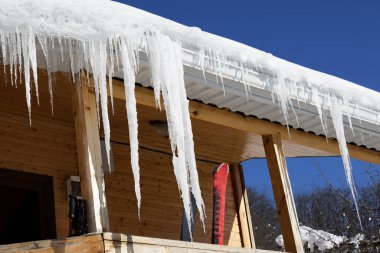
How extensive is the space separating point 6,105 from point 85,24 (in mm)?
2594

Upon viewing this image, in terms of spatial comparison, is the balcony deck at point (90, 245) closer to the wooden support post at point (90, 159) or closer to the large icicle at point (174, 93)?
the wooden support post at point (90, 159)

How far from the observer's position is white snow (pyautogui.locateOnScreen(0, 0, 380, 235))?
507 centimetres

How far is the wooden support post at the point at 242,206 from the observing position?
9711 mm

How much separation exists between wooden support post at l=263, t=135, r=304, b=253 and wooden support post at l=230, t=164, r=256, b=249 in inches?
105

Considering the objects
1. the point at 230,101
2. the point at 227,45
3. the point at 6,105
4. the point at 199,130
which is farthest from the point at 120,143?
the point at 227,45

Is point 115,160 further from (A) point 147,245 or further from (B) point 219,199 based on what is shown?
(A) point 147,245

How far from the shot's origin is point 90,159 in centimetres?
545

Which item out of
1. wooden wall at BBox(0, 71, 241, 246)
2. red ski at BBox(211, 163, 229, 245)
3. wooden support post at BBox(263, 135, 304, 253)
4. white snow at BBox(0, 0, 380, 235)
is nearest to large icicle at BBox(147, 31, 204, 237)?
white snow at BBox(0, 0, 380, 235)

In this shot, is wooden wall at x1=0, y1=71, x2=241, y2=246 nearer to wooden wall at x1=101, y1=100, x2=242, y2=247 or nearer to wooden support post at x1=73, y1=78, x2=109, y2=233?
wooden wall at x1=101, y1=100, x2=242, y2=247

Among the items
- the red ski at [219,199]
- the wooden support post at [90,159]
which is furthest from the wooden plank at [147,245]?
the red ski at [219,199]

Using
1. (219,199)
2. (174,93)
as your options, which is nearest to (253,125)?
(219,199)

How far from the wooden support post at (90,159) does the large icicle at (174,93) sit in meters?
0.62

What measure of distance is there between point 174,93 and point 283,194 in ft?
6.57

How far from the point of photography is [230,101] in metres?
6.66
